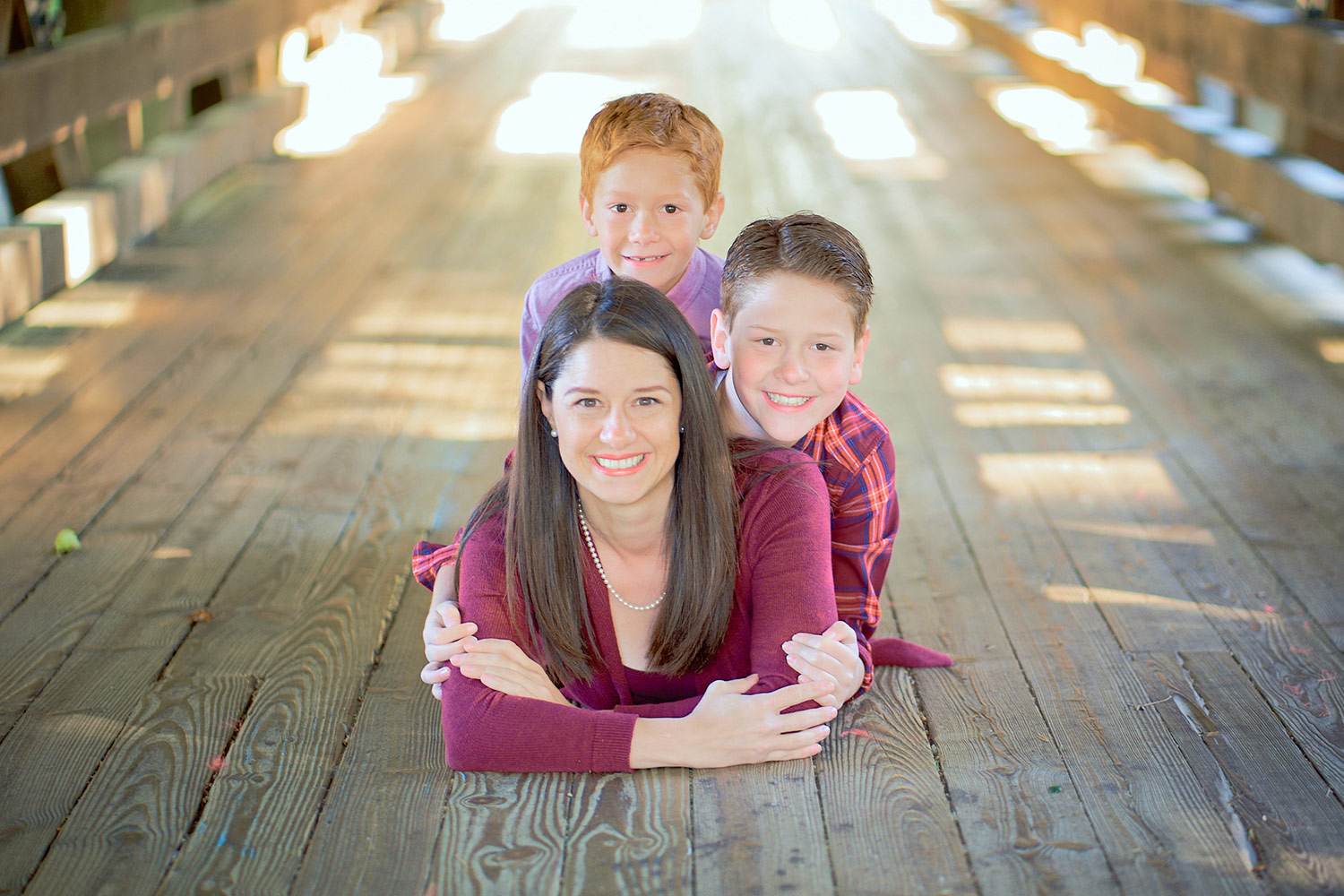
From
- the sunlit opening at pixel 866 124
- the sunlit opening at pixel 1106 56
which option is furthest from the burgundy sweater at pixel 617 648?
the sunlit opening at pixel 1106 56

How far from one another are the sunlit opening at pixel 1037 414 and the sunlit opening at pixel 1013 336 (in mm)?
482

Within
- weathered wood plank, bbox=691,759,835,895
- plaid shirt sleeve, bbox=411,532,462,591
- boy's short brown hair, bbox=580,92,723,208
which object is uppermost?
boy's short brown hair, bbox=580,92,723,208

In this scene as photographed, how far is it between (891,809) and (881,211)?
4220mm

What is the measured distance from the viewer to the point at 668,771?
1943mm

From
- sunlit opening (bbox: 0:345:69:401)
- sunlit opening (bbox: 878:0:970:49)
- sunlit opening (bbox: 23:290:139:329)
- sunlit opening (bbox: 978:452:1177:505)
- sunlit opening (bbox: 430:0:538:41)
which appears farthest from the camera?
sunlit opening (bbox: 430:0:538:41)

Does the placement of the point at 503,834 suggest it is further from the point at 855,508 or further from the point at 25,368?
the point at 25,368

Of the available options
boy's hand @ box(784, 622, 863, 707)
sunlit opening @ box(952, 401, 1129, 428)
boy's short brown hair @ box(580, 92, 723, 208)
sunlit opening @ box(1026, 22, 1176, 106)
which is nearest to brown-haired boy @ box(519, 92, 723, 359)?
boy's short brown hair @ box(580, 92, 723, 208)

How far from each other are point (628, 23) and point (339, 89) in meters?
3.90

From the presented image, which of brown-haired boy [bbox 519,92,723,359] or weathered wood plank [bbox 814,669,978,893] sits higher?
brown-haired boy [bbox 519,92,723,359]

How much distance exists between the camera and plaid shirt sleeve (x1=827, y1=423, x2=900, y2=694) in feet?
7.16

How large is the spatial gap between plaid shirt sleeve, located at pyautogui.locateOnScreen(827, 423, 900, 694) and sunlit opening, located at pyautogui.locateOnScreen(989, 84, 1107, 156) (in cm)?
517

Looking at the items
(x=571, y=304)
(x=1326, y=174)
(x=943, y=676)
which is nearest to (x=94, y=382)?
(x=571, y=304)

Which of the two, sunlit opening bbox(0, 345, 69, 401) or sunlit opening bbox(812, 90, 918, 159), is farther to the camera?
sunlit opening bbox(812, 90, 918, 159)

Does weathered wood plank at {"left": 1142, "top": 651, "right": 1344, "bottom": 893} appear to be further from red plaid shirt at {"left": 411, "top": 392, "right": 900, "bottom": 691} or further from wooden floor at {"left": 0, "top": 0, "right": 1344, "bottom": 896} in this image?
red plaid shirt at {"left": 411, "top": 392, "right": 900, "bottom": 691}
